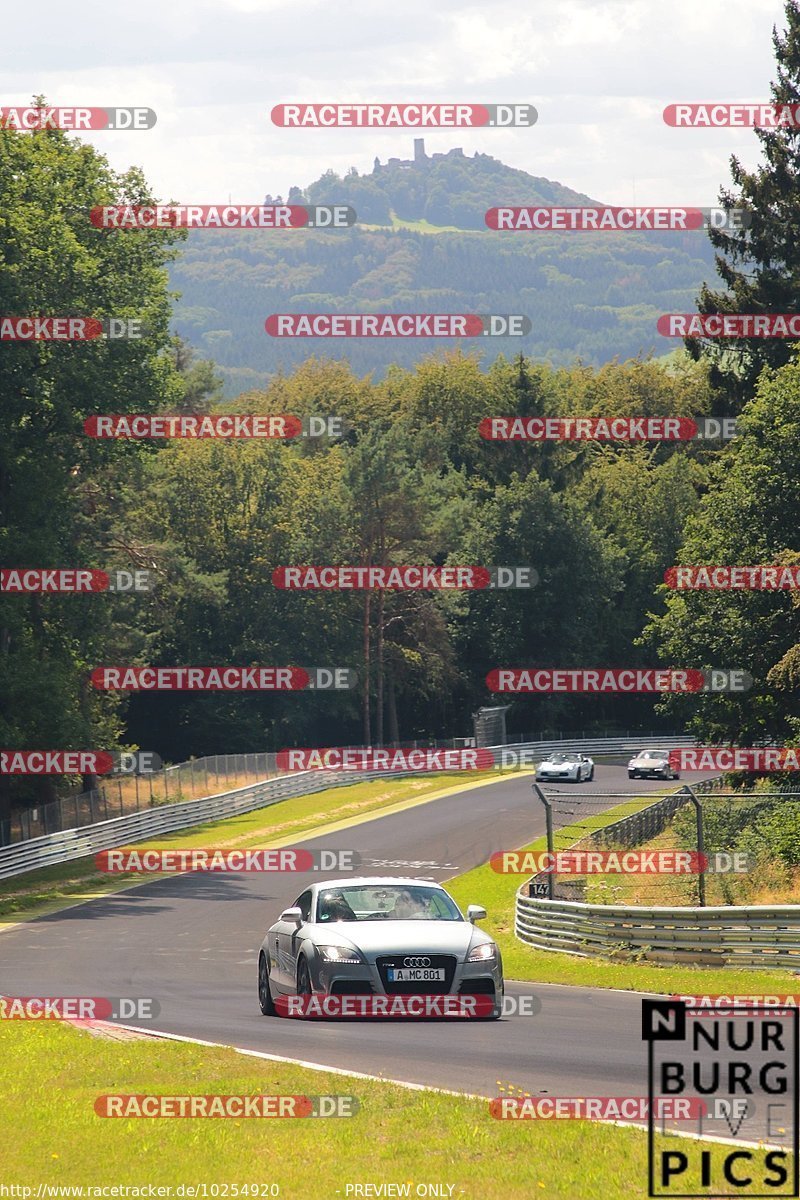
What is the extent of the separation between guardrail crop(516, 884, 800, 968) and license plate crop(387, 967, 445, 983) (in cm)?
629

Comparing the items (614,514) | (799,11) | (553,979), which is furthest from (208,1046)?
(614,514)

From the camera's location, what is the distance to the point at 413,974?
50.5 ft

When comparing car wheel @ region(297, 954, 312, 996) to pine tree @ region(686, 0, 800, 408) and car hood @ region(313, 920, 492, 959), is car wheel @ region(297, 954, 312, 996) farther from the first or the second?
pine tree @ region(686, 0, 800, 408)

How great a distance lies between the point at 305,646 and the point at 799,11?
4376 cm

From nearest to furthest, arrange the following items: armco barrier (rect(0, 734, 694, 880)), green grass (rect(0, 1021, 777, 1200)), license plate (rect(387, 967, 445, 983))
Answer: green grass (rect(0, 1021, 777, 1200)) < license plate (rect(387, 967, 445, 983)) < armco barrier (rect(0, 734, 694, 880))

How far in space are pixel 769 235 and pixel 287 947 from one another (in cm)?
4479

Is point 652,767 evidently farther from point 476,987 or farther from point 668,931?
point 476,987

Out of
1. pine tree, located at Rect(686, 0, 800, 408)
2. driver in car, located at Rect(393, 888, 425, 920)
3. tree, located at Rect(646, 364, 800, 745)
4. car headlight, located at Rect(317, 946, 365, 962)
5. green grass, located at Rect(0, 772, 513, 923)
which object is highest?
pine tree, located at Rect(686, 0, 800, 408)

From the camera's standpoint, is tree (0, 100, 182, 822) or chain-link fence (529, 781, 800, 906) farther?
tree (0, 100, 182, 822)

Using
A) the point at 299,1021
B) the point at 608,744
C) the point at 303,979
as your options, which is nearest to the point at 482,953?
the point at 303,979

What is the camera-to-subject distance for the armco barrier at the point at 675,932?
66.4 ft

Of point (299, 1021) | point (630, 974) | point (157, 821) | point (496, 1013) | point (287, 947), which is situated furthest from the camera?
point (157, 821)

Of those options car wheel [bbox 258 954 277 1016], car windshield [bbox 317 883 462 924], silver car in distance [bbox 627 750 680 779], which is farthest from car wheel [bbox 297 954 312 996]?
silver car in distance [bbox 627 750 680 779]

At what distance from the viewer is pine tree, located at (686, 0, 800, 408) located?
5441cm
